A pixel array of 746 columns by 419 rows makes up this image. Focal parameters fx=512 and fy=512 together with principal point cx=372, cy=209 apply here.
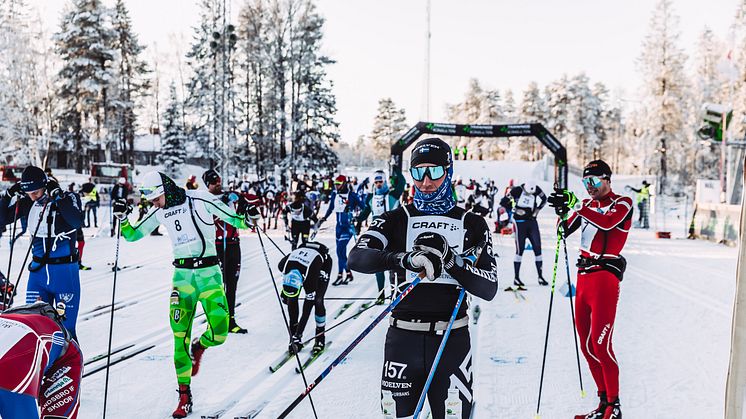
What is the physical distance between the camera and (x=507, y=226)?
20.8 meters

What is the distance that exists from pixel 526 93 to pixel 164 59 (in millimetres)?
47239

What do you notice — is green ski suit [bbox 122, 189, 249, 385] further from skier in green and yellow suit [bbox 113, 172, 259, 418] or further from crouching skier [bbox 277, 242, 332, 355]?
crouching skier [bbox 277, 242, 332, 355]

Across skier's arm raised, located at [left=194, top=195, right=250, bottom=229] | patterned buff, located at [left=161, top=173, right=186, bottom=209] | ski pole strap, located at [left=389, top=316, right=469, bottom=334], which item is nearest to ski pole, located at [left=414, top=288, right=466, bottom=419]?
ski pole strap, located at [left=389, top=316, right=469, bottom=334]

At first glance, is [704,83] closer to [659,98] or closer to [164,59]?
[659,98]

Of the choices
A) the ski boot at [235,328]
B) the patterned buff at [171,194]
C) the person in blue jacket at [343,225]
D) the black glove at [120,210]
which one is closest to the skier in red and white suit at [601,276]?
the patterned buff at [171,194]

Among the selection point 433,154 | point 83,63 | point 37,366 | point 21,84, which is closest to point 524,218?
point 433,154

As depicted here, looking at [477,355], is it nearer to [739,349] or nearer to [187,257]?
[187,257]

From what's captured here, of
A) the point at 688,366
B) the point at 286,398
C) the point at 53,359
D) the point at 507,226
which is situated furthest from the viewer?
the point at 507,226

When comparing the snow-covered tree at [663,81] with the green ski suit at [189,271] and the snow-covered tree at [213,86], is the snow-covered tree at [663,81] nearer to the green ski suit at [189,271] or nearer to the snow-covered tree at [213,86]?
the snow-covered tree at [213,86]

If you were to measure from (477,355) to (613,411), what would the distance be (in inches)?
78.1

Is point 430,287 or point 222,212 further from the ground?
point 222,212

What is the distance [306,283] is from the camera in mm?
6016

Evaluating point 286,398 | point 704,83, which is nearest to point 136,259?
point 286,398

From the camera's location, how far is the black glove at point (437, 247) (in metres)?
2.57
